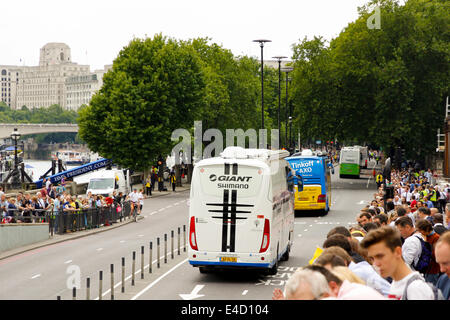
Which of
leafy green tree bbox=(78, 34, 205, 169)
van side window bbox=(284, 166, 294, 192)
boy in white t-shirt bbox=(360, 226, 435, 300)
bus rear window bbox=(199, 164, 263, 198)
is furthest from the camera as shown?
leafy green tree bbox=(78, 34, 205, 169)

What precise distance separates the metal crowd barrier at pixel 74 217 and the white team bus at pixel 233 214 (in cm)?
1121

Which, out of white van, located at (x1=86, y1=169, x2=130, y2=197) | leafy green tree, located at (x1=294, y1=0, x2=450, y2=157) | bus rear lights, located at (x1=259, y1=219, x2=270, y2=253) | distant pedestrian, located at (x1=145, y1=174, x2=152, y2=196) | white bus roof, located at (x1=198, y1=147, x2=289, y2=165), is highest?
leafy green tree, located at (x1=294, y1=0, x2=450, y2=157)

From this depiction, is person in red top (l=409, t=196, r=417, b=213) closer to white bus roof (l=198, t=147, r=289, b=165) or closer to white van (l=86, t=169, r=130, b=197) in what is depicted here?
white bus roof (l=198, t=147, r=289, b=165)

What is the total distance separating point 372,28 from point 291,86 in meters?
10.7

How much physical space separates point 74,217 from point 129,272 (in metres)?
11.9

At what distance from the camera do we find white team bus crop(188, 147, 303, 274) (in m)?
19.2

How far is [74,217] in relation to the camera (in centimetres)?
3303

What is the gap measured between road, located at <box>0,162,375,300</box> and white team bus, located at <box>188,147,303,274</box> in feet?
2.30

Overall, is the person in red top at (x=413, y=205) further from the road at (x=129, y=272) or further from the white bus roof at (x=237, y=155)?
the white bus roof at (x=237, y=155)

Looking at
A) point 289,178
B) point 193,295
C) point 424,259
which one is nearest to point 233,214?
point 193,295

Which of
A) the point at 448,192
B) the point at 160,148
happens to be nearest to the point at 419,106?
the point at 160,148

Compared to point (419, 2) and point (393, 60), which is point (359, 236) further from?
point (419, 2)

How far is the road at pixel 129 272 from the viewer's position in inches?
714

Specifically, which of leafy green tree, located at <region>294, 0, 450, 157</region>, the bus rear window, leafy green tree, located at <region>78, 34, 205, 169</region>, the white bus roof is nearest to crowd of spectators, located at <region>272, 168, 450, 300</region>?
the bus rear window
